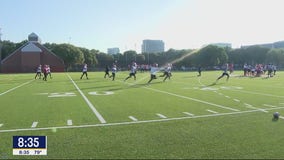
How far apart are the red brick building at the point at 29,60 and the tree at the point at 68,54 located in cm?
715

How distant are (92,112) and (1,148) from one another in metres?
4.56

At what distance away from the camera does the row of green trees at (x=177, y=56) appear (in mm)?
101188

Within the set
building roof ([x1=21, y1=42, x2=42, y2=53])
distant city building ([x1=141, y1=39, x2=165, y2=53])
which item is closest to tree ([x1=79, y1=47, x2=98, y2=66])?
building roof ([x1=21, y1=42, x2=42, y2=53])

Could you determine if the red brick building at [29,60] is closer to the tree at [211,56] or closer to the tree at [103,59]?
the tree at [103,59]

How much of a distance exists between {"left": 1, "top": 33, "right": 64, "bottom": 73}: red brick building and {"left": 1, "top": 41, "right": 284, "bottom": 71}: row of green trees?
328 inches

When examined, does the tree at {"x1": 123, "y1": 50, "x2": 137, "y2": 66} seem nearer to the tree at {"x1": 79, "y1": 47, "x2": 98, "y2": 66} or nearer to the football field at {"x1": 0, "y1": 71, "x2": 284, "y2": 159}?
the tree at {"x1": 79, "y1": 47, "x2": 98, "y2": 66}

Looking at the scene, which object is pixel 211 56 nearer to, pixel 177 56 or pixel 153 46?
pixel 177 56

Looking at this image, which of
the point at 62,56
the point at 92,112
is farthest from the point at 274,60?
→ the point at 92,112

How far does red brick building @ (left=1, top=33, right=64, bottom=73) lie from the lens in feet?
291

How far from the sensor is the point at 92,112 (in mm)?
10742

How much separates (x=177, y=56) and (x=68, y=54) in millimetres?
43743

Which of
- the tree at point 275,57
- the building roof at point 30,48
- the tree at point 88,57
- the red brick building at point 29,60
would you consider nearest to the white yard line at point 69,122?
the red brick building at point 29,60

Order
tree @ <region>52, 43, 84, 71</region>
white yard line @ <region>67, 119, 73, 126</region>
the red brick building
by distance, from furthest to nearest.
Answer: tree @ <region>52, 43, 84, 71</region> → the red brick building → white yard line @ <region>67, 119, 73, 126</region>

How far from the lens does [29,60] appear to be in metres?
89.4
